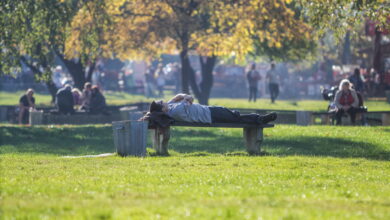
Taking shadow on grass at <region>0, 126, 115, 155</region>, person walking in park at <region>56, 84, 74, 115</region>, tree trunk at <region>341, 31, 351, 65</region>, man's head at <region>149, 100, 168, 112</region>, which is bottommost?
shadow on grass at <region>0, 126, 115, 155</region>

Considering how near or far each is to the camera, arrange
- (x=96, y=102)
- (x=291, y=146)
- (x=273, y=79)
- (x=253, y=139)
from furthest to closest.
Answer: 1. (x=273, y=79)
2. (x=96, y=102)
3. (x=291, y=146)
4. (x=253, y=139)

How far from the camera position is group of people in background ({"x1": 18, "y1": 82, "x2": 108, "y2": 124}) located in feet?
104

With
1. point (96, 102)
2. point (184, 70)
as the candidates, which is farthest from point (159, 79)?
point (96, 102)

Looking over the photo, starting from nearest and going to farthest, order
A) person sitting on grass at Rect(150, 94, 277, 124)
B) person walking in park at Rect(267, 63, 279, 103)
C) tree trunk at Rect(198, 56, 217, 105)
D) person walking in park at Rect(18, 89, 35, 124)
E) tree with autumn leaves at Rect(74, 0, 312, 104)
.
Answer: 1. person sitting on grass at Rect(150, 94, 277, 124)
2. tree with autumn leaves at Rect(74, 0, 312, 104)
3. person walking in park at Rect(18, 89, 35, 124)
4. tree trunk at Rect(198, 56, 217, 105)
5. person walking in park at Rect(267, 63, 279, 103)

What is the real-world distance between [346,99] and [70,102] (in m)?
10.8

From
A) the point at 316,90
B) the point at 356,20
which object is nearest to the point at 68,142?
the point at 356,20

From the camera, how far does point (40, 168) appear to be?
13.2 meters

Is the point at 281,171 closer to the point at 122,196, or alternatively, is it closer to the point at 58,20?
the point at 122,196

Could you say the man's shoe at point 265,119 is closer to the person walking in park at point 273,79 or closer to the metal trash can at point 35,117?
the metal trash can at point 35,117

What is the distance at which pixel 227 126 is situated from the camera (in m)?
16.2

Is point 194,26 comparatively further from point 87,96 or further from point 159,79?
point 159,79

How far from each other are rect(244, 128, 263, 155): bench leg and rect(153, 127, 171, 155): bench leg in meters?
1.48

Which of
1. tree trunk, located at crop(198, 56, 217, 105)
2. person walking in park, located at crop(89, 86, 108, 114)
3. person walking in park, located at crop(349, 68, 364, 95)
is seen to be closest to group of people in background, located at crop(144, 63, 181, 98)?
tree trunk, located at crop(198, 56, 217, 105)

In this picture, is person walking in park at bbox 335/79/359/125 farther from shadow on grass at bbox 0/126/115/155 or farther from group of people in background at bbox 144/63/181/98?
group of people in background at bbox 144/63/181/98
